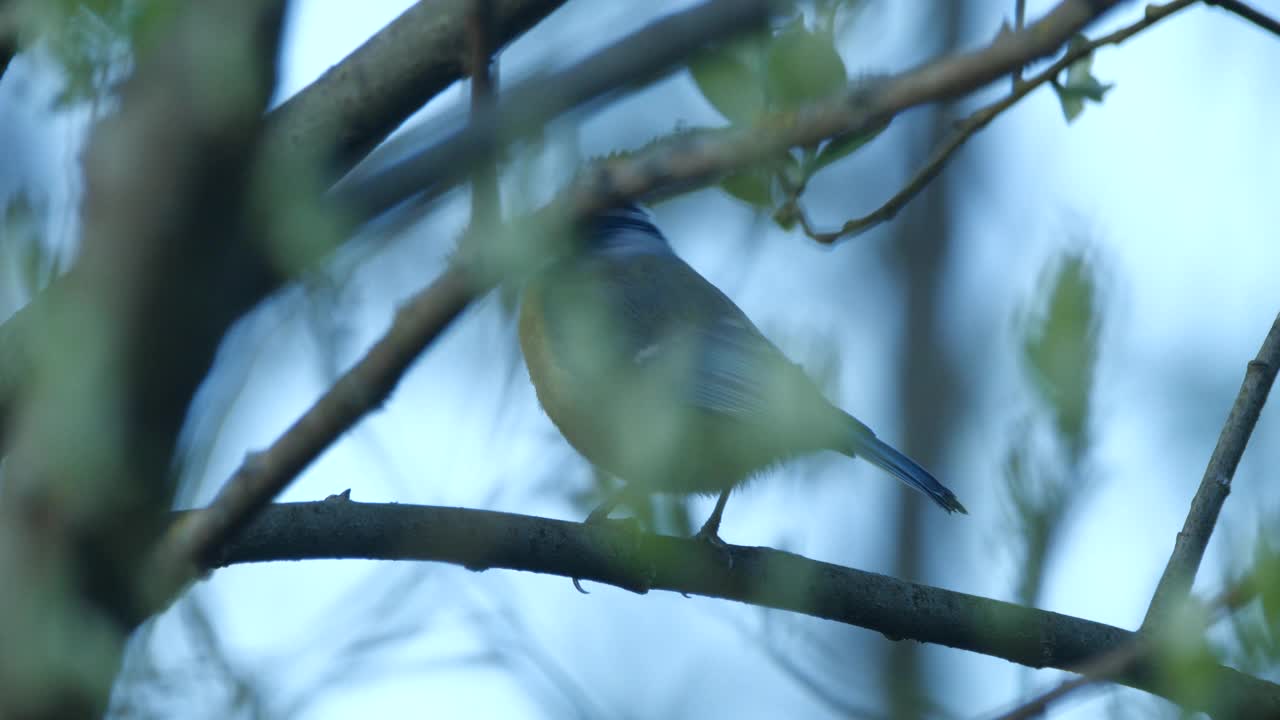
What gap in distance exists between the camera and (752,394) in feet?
8.38

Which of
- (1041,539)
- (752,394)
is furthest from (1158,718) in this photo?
(752,394)

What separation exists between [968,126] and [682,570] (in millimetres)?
654

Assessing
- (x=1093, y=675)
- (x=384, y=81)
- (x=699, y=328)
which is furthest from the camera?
(x=699, y=328)

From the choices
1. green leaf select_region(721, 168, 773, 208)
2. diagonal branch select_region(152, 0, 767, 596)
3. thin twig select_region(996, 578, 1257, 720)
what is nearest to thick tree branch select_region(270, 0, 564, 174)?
green leaf select_region(721, 168, 773, 208)

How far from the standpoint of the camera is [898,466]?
2.73 m

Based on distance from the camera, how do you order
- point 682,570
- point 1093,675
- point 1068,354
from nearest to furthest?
point 1093,675 < point 1068,354 < point 682,570

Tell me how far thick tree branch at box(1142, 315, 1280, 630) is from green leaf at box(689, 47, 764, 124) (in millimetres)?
900

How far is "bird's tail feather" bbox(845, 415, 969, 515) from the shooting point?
2.62 m

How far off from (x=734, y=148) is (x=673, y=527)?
1.73ft

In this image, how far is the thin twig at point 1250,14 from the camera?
4.68ft

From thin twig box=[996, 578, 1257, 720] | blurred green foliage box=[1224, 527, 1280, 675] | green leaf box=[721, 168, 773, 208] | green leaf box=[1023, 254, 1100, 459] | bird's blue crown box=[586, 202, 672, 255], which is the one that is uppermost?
bird's blue crown box=[586, 202, 672, 255]

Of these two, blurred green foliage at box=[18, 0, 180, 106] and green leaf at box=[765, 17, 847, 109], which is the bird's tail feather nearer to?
green leaf at box=[765, 17, 847, 109]

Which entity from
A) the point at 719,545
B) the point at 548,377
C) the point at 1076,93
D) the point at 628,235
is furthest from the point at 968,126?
the point at 628,235

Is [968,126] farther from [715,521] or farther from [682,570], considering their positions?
[715,521]
